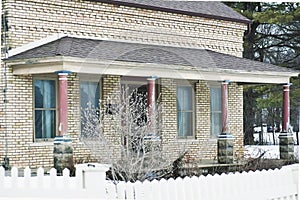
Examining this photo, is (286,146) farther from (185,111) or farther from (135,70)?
(135,70)

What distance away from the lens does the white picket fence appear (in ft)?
20.5

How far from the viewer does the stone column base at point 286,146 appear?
1423 cm

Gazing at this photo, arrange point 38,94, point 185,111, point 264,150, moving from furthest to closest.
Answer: point 264,150
point 185,111
point 38,94

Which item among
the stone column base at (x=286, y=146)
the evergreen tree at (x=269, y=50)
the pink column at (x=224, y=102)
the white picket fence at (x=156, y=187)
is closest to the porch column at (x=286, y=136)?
the stone column base at (x=286, y=146)

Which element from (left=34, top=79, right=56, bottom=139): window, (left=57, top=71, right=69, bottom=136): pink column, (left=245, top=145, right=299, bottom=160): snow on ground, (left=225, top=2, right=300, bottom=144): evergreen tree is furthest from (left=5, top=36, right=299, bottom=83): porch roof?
(left=225, top=2, right=300, bottom=144): evergreen tree

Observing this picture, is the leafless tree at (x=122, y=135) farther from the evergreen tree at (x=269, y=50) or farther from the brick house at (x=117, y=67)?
the evergreen tree at (x=269, y=50)

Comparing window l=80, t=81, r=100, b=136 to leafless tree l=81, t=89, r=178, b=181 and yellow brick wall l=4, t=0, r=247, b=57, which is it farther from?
yellow brick wall l=4, t=0, r=247, b=57

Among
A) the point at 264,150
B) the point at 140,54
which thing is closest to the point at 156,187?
the point at 140,54

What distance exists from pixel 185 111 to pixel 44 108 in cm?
375

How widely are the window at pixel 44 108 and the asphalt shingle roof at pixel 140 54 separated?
70 centimetres

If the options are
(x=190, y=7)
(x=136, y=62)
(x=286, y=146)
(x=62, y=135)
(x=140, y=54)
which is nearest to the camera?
(x=62, y=135)

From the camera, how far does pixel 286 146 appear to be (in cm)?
1433

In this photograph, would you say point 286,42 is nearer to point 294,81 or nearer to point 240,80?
point 294,81

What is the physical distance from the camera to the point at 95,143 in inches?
453
